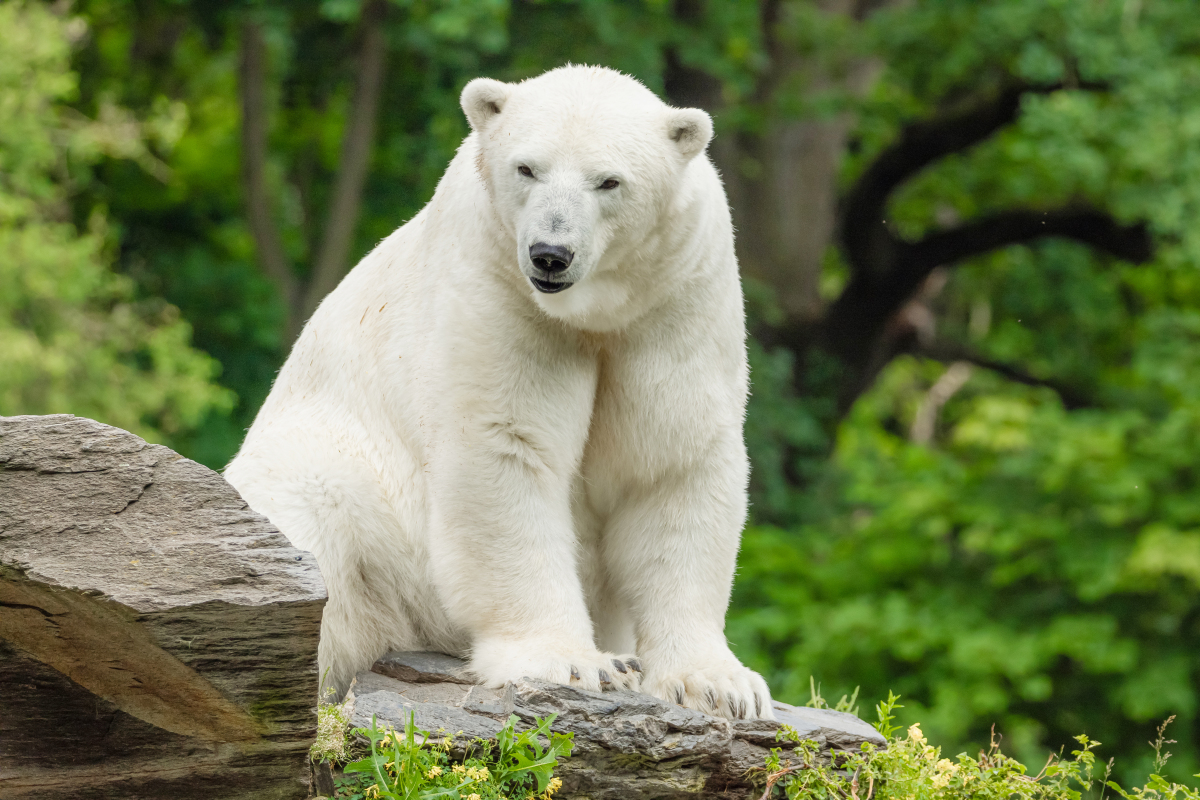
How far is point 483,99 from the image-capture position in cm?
397

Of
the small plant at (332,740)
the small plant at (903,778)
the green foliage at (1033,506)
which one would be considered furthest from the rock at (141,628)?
the green foliage at (1033,506)

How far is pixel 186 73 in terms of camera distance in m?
15.3

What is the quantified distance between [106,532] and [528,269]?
4.28 feet

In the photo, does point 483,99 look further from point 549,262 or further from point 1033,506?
point 1033,506

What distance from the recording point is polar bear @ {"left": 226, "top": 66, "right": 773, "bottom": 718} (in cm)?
382

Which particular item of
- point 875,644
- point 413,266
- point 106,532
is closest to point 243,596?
point 106,532

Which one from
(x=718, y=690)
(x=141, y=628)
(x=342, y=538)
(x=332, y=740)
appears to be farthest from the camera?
(x=342, y=538)

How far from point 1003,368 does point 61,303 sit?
33.9 feet

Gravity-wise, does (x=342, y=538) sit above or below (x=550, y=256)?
below

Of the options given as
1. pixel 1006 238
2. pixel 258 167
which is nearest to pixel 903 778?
pixel 258 167

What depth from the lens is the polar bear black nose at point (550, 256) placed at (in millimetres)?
3566

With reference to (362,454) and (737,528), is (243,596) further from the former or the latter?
(737,528)

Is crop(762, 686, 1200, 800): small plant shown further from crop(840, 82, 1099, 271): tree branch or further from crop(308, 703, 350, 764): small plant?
crop(840, 82, 1099, 271): tree branch

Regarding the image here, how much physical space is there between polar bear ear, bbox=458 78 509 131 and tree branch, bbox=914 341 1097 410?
12.2 metres
